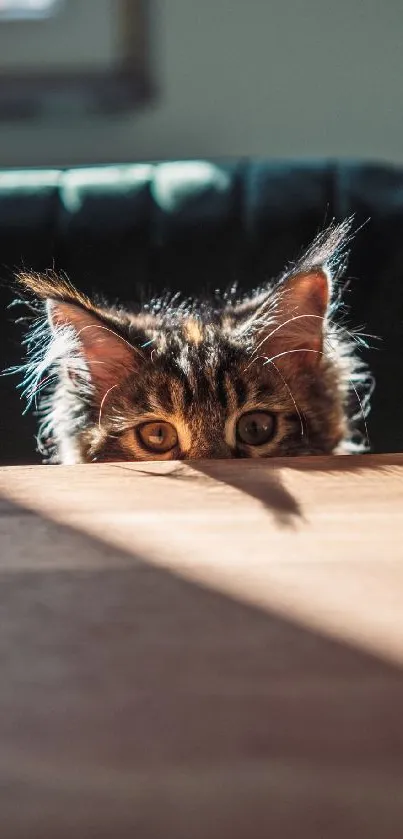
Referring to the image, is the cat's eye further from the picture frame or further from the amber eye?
the picture frame

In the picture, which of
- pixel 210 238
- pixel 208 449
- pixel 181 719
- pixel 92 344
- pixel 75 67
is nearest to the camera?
pixel 181 719

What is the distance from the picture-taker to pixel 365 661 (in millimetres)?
372

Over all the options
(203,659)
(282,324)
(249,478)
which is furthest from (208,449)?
(203,659)

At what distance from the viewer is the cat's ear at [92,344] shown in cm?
115

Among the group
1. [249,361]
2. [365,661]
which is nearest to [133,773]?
[365,661]

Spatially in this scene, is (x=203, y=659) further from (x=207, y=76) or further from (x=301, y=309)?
(x=207, y=76)

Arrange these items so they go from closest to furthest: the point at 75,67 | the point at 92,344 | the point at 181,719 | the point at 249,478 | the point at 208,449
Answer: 1. the point at 181,719
2. the point at 249,478
3. the point at 208,449
4. the point at 92,344
5. the point at 75,67

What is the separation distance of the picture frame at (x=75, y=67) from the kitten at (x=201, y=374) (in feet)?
A: 3.84

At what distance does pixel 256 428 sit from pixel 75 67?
1.51 metres

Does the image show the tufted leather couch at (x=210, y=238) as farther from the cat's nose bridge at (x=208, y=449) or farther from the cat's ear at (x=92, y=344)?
the cat's nose bridge at (x=208, y=449)

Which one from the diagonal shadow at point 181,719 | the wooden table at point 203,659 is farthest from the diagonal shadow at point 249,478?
the diagonal shadow at point 181,719

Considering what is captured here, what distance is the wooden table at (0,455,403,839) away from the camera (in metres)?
0.30

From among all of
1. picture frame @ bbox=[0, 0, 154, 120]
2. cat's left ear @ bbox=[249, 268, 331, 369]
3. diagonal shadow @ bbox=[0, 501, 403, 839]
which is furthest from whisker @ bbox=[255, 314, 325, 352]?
picture frame @ bbox=[0, 0, 154, 120]

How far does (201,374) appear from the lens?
116cm
